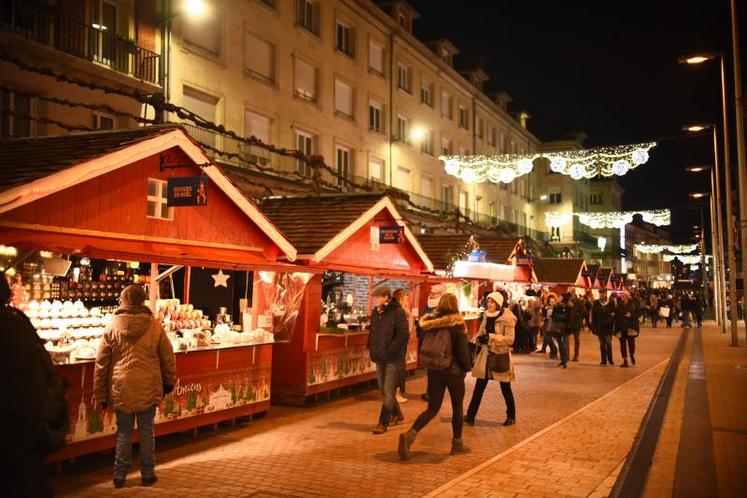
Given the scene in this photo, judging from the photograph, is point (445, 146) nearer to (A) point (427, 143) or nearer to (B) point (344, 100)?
(A) point (427, 143)

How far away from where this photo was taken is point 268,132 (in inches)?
1091

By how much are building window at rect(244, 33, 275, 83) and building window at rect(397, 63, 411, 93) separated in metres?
11.5

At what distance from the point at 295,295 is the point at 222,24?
15903 mm

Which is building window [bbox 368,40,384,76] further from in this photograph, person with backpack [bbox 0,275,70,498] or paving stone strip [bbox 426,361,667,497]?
person with backpack [bbox 0,275,70,498]

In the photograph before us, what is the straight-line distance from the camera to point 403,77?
3897 centimetres

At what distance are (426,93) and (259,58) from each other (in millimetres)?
16616

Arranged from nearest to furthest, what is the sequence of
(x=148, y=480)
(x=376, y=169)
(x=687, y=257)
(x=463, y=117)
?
(x=148, y=480) < (x=376, y=169) < (x=463, y=117) < (x=687, y=257)

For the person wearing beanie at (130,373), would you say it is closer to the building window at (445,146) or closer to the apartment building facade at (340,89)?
the apartment building facade at (340,89)

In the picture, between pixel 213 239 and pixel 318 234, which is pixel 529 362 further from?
pixel 213 239

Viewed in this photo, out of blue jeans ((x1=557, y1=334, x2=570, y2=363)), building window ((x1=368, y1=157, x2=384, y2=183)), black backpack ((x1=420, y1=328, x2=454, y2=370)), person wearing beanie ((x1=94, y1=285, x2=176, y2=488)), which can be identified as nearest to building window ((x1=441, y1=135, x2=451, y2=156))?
building window ((x1=368, y1=157, x2=384, y2=183))

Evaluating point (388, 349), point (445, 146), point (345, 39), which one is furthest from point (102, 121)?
point (445, 146)

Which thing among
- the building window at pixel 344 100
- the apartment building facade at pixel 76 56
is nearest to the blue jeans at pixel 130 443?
the apartment building facade at pixel 76 56

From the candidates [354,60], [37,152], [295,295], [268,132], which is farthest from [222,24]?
[37,152]

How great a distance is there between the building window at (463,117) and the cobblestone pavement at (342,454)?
3600cm
